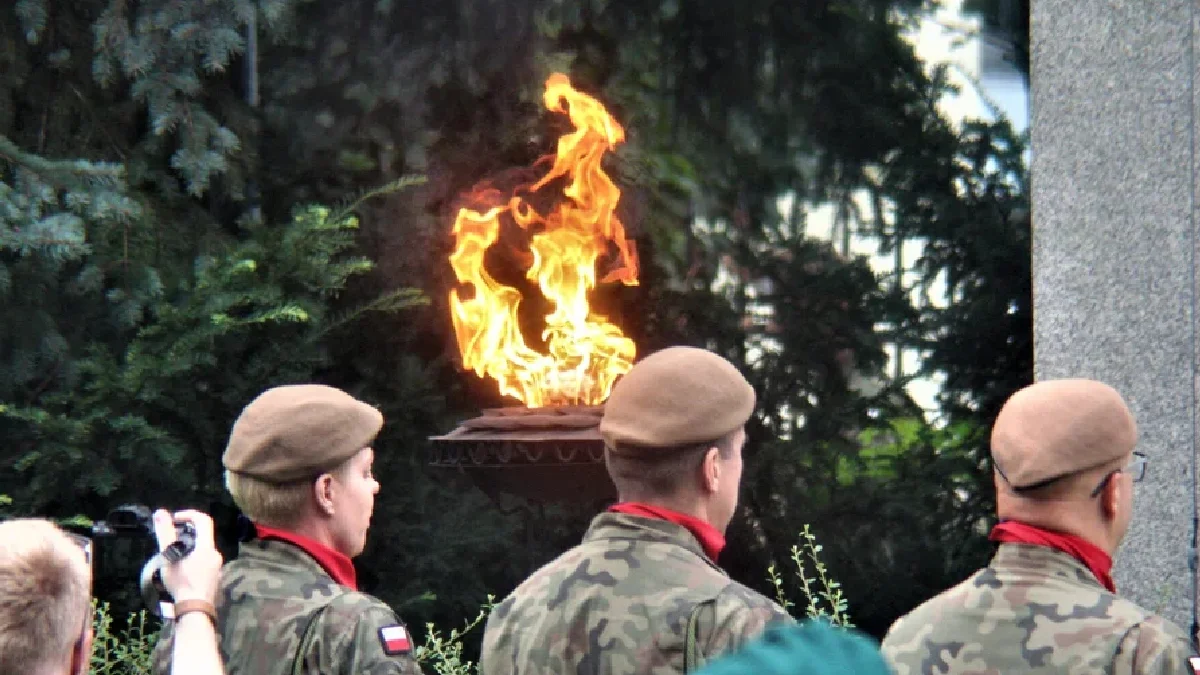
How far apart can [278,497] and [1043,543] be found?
1.35m

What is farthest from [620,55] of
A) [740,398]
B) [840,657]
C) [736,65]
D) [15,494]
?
[840,657]

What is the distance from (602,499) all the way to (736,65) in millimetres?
2145

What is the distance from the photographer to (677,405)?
2820 mm

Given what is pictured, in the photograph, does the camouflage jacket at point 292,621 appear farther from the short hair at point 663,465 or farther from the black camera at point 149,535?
the short hair at point 663,465

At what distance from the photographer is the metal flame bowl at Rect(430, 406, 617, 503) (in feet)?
20.5

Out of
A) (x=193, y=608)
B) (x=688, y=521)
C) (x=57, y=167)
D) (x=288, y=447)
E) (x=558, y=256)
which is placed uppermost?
(x=57, y=167)

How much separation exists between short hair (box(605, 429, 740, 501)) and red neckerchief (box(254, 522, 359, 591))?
0.56 metres

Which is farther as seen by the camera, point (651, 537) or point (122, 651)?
point (122, 651)

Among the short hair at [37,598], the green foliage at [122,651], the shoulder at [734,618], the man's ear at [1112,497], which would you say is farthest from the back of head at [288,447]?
the green foliage at [122,651]

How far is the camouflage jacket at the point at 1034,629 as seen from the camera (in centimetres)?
252

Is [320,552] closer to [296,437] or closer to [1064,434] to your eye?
[296,437]

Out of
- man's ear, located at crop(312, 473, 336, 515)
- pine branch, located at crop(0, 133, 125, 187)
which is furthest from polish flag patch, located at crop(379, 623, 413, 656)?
pine branch, located at crop(0, 133, 125, 187)

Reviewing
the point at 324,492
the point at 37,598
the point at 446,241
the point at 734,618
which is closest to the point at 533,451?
the point at 446,241

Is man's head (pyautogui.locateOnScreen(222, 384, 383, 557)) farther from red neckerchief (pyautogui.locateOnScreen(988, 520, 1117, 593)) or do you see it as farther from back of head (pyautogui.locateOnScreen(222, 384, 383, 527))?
red neckerchief (pyautogui.locateOnScreen(988, 520, 1117, 593))
